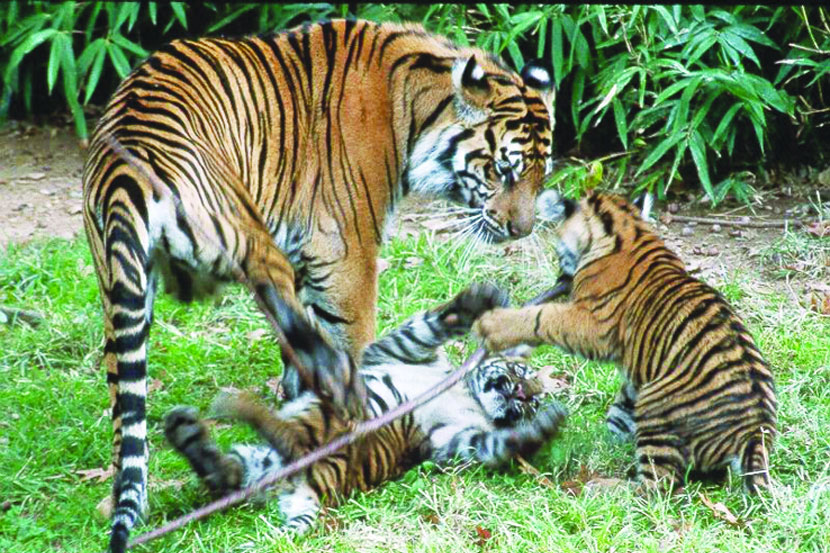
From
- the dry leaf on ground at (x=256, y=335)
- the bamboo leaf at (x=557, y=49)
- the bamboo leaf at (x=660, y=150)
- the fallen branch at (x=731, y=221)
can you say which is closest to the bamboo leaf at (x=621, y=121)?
the bamboo leaf at (x=660, y=150)

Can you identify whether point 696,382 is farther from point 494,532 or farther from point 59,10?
point 59,10

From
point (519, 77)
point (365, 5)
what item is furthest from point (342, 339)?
point (365, 5)

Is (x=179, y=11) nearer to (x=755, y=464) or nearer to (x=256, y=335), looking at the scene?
(x=256, y=335)

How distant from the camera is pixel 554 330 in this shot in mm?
4738

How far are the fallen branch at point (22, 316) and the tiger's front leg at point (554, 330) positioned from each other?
277 centimetres

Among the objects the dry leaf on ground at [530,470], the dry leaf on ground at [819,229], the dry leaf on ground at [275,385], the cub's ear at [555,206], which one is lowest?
the dry leaf on ground at [275,385]

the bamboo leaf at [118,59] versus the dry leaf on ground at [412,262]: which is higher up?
the bamboo leaf at [118,59]

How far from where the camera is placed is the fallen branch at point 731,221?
23.2 feet

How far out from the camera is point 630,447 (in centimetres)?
483

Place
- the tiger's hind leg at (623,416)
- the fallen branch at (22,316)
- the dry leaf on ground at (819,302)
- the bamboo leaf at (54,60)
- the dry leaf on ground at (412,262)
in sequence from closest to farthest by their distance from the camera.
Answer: the tiger's hind leg at (623,416) → the dry leaf on ground at (819,302) → the fallen branch at (22,316) → the dry leaf on ground at (412,262) → the bamboo leaf at (54,60)

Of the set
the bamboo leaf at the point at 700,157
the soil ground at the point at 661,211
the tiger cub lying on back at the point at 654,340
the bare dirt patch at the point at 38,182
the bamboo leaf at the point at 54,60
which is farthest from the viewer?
the bamboo leaf at the point at 54,60

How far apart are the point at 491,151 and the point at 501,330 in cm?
90

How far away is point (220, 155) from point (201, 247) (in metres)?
0.53

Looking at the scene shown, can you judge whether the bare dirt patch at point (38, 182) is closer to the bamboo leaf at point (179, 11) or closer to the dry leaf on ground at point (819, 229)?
the bamboo leaf at point (179, 11)
